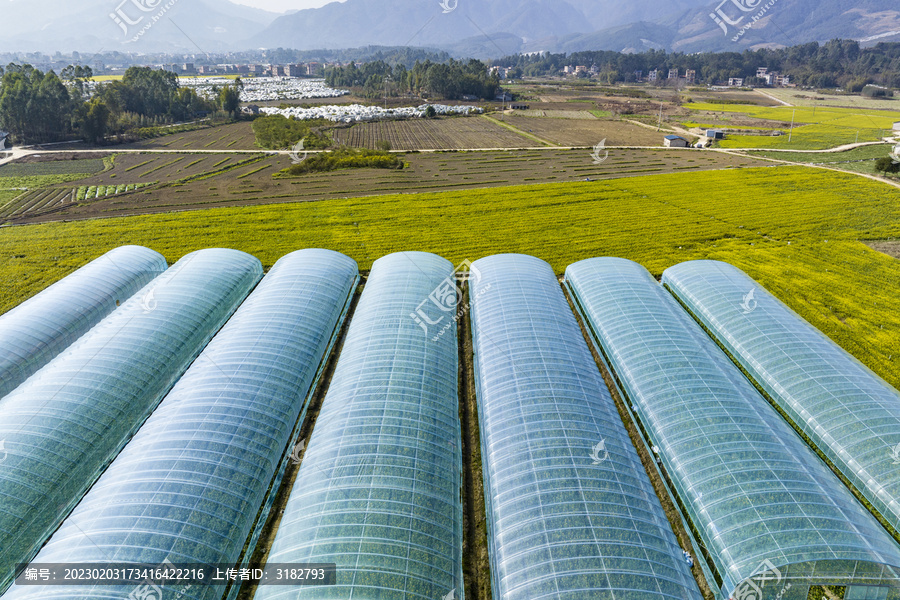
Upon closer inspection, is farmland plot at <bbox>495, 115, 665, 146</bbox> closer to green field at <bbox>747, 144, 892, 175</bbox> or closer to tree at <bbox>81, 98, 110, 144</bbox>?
green field at <bbox>747, 144, 892, 175</bbox>

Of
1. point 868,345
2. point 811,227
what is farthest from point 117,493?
point 811,227

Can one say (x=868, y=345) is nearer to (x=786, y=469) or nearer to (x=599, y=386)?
(x=786, y=469)

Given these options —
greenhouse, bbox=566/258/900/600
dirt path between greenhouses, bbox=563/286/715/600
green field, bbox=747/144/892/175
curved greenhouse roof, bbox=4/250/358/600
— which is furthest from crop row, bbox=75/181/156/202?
green field, bbox=747/144/892/175

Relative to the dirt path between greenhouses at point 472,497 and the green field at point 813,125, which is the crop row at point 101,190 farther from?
the green field at point 813,125

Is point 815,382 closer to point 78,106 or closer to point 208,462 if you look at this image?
point 208,462

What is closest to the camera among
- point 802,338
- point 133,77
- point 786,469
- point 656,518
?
point 656,518

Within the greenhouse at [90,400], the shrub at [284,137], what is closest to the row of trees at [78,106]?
the shrub at [284,137]
